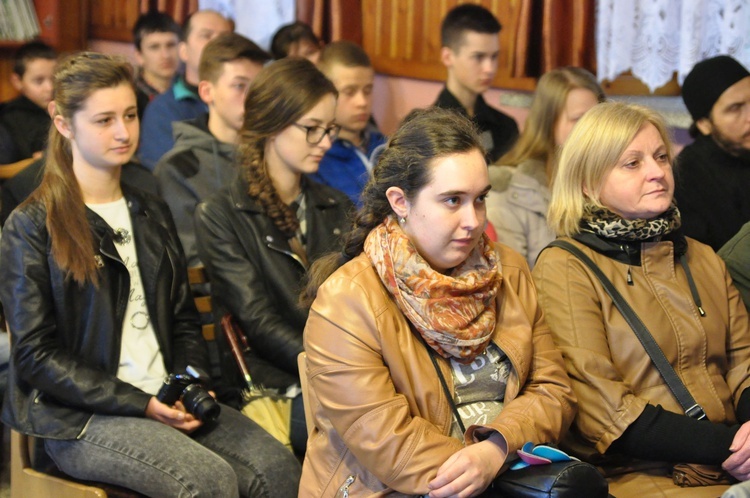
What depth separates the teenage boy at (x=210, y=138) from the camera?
3.33 metres

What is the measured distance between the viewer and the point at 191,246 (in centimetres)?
327

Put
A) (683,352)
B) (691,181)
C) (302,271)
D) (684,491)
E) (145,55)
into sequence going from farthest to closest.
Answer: (145,55) → (691,181) → (302,271) → (683,352) → (684,491)

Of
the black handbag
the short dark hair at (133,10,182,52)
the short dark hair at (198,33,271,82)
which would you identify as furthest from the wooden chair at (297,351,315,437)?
the short dark hair at (133,10,182,52)

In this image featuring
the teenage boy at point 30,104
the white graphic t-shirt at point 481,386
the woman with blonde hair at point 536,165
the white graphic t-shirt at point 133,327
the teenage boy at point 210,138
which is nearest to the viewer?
the white graphic t-shirt at point 481,386

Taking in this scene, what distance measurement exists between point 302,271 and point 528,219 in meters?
0.92

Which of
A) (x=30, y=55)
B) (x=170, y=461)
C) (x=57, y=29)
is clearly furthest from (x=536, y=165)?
(x=57, y=29)

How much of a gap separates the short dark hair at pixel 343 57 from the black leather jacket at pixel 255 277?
49.6 inches

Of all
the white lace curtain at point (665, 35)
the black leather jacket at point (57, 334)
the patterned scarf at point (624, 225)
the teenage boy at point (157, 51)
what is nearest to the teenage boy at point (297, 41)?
the teenage boy at point (157, 51)

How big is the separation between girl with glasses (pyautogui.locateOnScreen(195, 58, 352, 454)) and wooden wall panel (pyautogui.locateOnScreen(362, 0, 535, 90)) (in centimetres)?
175

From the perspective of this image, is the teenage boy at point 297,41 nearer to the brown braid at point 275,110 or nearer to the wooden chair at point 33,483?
the brown braid at point 275,110

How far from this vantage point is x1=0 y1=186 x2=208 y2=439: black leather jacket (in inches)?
87.6

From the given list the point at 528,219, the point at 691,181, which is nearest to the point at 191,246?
the point at 528,219

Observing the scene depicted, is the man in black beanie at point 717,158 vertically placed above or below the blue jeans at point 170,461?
above

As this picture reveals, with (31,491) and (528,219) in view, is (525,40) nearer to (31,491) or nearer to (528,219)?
(528,219)
